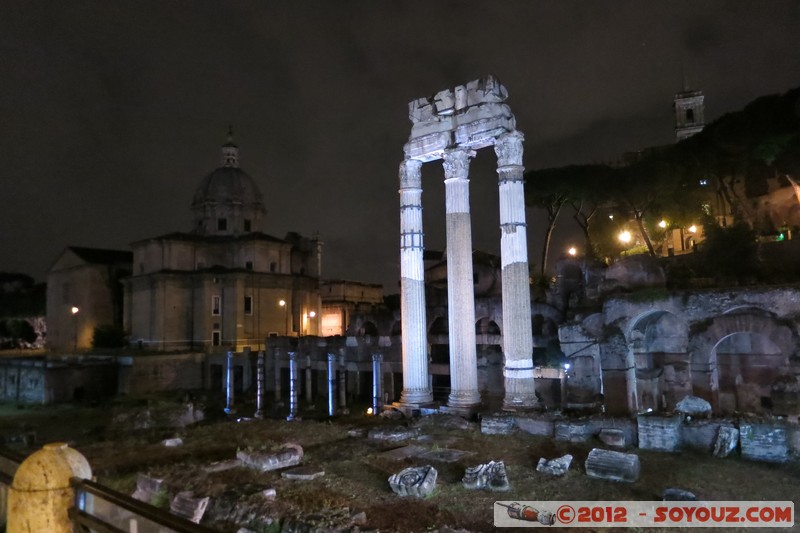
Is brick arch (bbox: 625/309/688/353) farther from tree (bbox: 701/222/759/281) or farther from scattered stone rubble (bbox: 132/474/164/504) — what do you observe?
scattered stone rubble (bbox: 132/474/164/504)

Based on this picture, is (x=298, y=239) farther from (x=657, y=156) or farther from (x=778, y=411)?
(x=778, y=411)

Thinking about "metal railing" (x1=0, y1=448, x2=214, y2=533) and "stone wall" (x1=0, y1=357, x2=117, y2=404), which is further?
"stone wall" (x1=0, y1=357, x2=117, y2=404)

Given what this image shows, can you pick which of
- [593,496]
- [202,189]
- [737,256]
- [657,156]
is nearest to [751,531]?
[593,496]

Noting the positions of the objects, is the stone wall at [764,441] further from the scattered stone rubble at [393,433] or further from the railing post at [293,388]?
the railing post at [293,388]

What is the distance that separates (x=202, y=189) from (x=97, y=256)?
36.5 feet

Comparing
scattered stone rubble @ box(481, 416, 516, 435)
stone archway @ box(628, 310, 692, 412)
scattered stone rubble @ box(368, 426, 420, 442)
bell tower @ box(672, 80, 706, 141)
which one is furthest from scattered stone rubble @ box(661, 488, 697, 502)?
bell tower @ box(672, 80, 706, 141)

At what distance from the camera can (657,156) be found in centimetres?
3341

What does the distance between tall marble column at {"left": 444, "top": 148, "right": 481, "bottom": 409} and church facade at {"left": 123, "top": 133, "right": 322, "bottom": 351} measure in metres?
25.7

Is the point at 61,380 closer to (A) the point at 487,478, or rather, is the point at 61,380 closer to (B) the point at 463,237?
(B) the point at 463,237

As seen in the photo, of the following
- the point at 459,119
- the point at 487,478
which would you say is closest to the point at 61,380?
the point at 459,119

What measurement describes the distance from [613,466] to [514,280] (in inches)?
243

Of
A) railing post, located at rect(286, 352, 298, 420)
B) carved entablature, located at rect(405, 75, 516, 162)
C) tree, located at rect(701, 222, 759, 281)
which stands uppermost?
carved entablature, located at rect(405, 75, 516, 162)

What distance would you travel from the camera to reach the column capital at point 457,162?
15.6 meters

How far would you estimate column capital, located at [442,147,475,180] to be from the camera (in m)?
15.6
